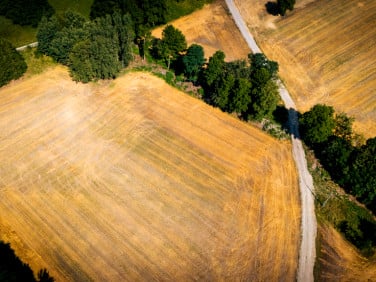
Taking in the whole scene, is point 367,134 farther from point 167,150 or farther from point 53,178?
point 53,178

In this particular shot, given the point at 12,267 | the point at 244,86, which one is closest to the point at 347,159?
the point at 244,86

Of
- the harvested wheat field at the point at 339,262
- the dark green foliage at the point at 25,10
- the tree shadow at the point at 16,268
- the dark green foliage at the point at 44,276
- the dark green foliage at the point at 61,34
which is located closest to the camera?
the tree shadow at the point at 16,268

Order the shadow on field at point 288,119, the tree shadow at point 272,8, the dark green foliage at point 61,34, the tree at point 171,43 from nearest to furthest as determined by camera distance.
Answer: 1. the shadow on field at point 288,119
2. the dark green foliage at point 61,34
3. the tree at point 171,43
4. the tree shadow at point 272,8

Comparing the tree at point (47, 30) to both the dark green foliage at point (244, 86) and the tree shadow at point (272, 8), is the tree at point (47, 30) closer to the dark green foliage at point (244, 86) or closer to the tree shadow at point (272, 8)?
the dark green foliage at point (244, 86)

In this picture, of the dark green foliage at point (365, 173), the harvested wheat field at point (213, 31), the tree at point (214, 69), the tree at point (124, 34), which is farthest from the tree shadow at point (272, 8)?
the dark green foliage at point (365, 173)

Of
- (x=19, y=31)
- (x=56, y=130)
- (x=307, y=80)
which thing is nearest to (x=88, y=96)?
(x=56, y=130)

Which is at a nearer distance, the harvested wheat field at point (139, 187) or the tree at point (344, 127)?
the harvested wheat field at point (139, 187)
